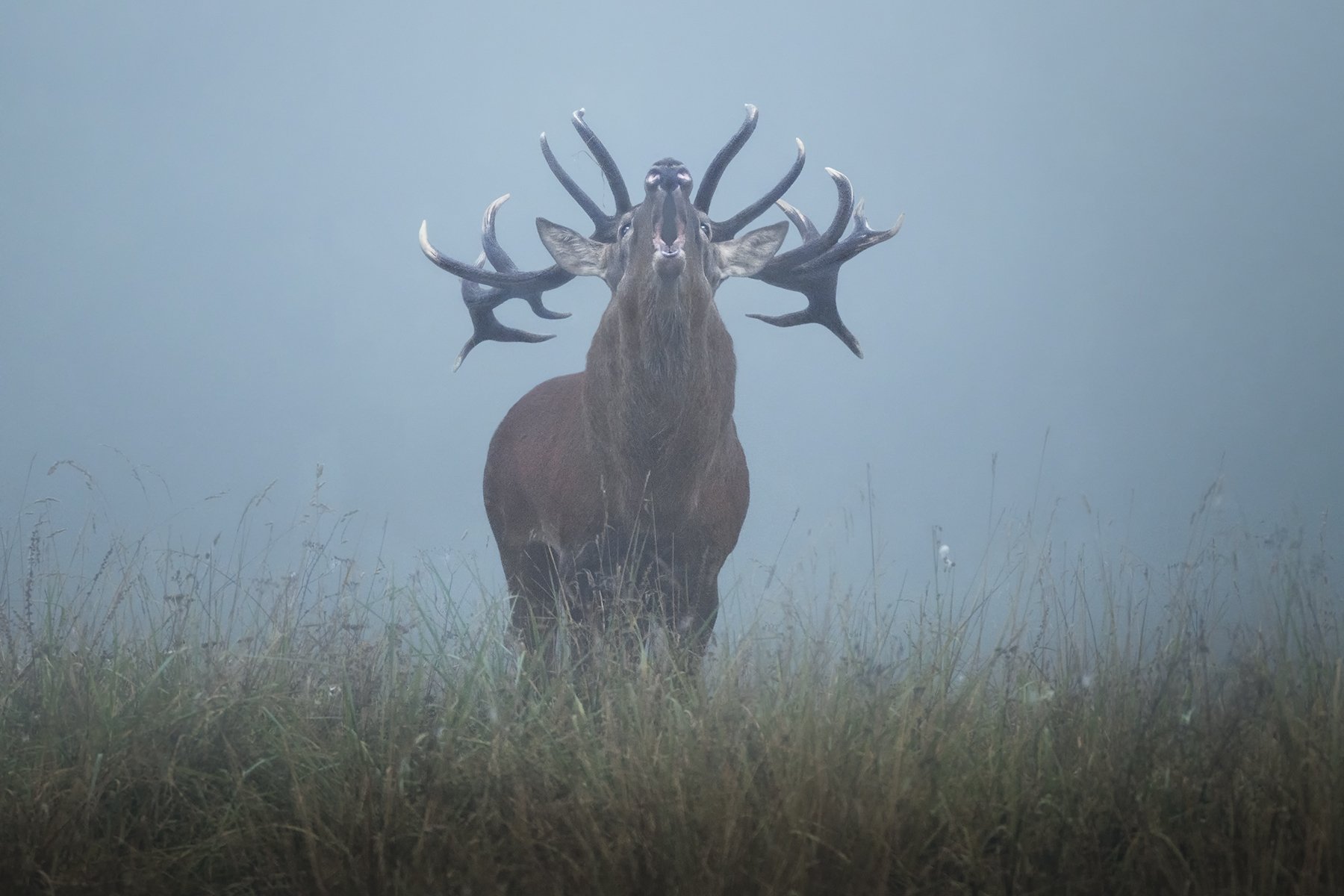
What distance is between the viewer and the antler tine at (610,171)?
14.6 feet

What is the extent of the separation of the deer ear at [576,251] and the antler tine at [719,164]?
1.61ft

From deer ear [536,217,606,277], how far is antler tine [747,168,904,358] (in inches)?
30.5

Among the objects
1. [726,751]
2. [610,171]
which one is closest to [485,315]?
[610,171]

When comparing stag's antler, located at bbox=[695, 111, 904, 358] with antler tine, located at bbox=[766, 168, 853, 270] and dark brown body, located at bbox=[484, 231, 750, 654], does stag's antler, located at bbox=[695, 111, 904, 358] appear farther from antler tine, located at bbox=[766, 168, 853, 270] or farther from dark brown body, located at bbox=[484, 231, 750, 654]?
dark brown body, located at bbox=[484, 231, 750, 654]

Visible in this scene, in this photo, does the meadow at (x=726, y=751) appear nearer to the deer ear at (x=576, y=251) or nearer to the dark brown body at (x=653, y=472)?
the dark brown body at (x=653, y=472)

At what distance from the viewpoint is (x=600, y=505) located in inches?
165

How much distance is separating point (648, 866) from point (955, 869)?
63cm

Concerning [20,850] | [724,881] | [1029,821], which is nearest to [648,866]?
[724,881]

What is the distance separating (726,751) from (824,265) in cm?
304

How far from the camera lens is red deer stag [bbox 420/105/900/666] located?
3.98 meters

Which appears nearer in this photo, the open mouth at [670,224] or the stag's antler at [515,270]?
the open mouth at [670,224]

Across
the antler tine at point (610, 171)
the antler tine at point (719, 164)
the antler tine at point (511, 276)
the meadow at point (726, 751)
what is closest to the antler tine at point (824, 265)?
the antler tine at point (719, 164)

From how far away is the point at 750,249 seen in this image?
14.9ft

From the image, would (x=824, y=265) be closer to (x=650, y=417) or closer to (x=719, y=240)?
(x=719, y=240)
